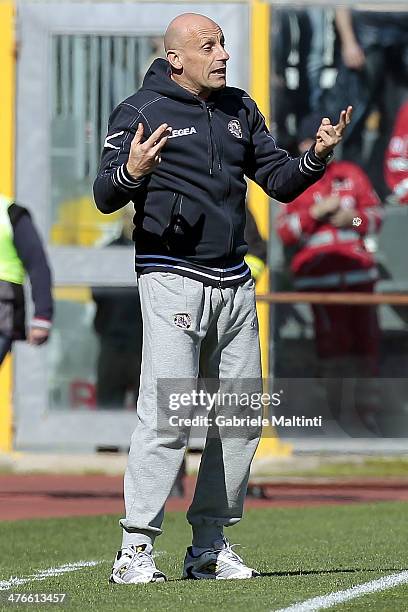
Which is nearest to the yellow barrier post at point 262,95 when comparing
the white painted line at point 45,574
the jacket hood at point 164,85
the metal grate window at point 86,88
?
the metal grate window at point 86,88

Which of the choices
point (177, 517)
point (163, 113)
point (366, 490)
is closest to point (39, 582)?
point (163, 113)

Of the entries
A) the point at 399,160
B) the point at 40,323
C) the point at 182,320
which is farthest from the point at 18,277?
the point at 182,320

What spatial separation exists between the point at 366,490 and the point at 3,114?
165 inches

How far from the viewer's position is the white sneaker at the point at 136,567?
6.07 m

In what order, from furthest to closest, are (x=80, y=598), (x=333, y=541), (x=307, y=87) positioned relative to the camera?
(x=307, y=87) → (x=333, y=541) → (x=80, y=598)

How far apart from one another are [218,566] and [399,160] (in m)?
7.35

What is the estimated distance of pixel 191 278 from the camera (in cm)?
624

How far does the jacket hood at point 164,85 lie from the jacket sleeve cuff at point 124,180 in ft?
1.34

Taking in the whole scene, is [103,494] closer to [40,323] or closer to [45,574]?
[40,323]

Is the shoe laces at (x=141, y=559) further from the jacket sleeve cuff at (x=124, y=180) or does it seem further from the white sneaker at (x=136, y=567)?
the jacket sleeve cuff at (x=124, y=180)

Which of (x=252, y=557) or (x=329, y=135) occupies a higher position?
(x=329, y=135)

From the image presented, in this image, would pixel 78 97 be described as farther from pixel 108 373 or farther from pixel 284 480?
pixel 284 480

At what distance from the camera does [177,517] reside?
32.4 ft

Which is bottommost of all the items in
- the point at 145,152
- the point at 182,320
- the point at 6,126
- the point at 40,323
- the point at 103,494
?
the point at 103,494
